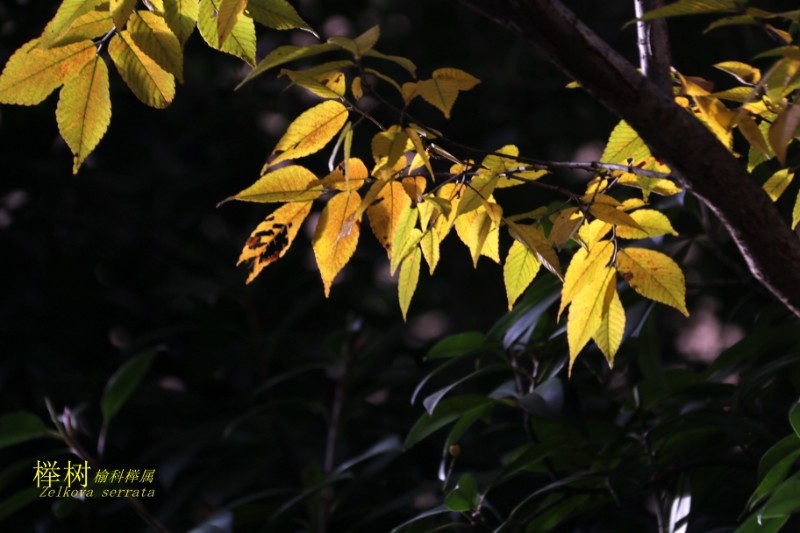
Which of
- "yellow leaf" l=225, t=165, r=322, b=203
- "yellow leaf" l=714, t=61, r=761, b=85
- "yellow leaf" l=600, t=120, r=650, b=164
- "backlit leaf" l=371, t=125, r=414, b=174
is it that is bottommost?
"yellow leaf" l=600, t=120, r=650, b=164

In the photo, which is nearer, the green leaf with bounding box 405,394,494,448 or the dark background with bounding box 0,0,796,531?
the green leaf with bounding box 405,394,494,448

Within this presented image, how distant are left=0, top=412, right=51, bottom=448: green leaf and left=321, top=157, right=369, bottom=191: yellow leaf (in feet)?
1.57

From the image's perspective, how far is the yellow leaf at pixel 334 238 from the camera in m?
0.48

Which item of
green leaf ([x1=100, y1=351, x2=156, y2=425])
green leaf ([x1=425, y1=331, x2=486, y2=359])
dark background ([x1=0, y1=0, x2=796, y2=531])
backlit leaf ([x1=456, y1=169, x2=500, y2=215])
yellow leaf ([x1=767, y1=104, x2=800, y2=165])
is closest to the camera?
yellow leaf ([x1=767, y1=104, x2=800, y2=165])

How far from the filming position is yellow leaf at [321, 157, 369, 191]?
0.48 metres

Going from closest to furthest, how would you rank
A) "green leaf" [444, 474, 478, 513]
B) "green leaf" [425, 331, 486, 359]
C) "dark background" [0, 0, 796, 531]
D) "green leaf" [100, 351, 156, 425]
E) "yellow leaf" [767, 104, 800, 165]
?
"yellow leaf" [767, 104, 800, 165] → "green leaf" [444, 474, 478, 513] → "green leaf" [425, 331, 486, 359] → "green leaf" [100, 351, 156, 425] → "dark background" [0, 0, 796, 531]

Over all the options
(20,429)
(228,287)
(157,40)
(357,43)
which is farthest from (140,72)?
(228,287)

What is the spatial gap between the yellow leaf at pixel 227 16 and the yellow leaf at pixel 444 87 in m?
0.09

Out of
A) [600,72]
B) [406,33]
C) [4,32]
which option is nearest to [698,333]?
[406,33]

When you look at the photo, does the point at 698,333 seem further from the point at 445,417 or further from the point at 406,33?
the point at 445,417

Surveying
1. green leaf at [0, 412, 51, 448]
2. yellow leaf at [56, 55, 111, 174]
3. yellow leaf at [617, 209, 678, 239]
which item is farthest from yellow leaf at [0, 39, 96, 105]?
green leaf at [0, 412, 51, 448]

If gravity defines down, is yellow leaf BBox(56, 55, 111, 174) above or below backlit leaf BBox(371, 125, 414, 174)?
above

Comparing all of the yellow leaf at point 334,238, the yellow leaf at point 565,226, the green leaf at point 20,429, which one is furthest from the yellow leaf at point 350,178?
the green leaf at point 20,429

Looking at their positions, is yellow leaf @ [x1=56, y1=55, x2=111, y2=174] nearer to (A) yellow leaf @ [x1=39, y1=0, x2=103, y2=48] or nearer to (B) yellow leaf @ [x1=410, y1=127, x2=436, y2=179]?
(A) yellow leaf @ [x1=39, y1=0, x2=103, y2=48]
